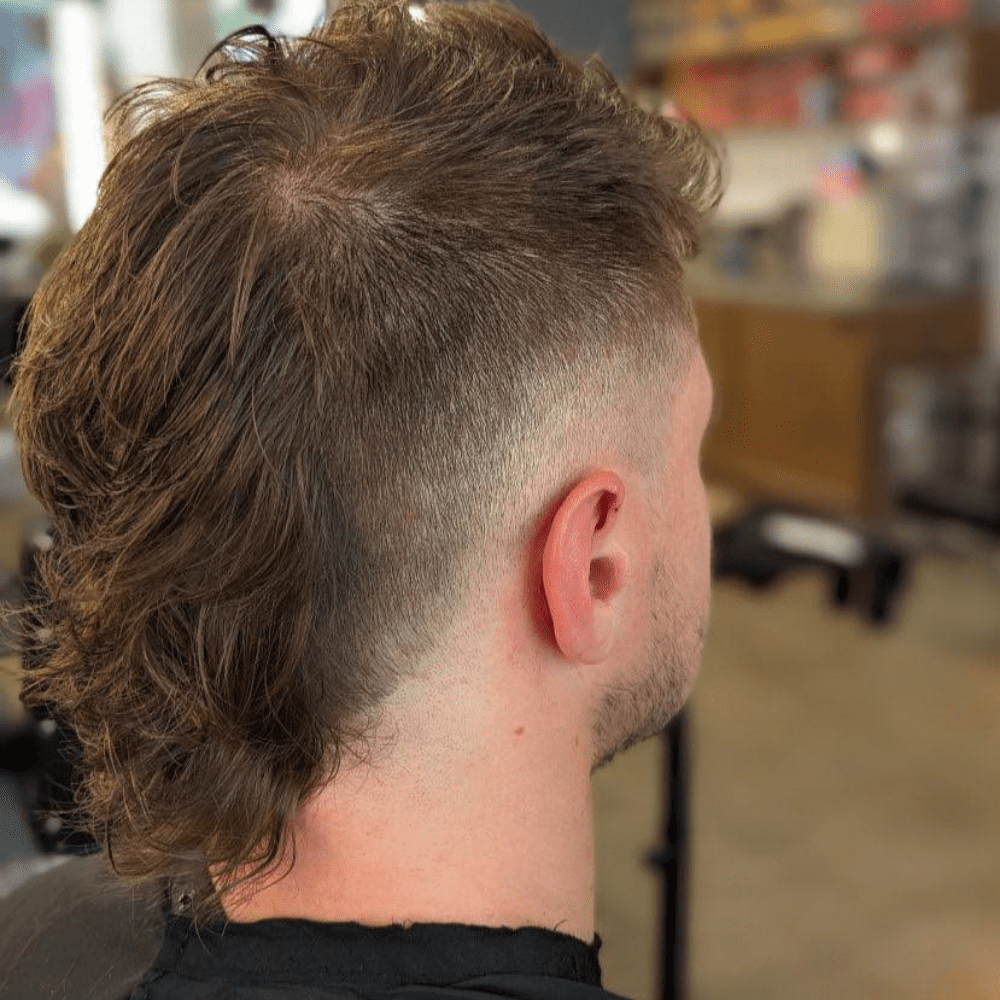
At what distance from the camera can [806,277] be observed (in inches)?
201

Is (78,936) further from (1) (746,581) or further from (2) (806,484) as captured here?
(2) (806,484)

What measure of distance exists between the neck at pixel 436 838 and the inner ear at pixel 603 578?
86mm

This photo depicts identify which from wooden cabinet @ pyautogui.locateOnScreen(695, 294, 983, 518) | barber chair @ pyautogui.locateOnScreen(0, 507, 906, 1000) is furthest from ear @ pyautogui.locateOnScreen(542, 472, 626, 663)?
wooden cabinet @ pyautogui.locateOnScreen(695, 294, 983, 518)

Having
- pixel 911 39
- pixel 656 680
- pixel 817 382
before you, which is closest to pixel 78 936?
pixel 656 680

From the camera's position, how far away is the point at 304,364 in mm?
700

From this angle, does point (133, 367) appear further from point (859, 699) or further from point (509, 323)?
point (859, 699)

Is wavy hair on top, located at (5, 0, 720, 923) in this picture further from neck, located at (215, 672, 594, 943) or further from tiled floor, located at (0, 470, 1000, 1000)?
tiled floor, located at (0, 470, 1000, 1000)

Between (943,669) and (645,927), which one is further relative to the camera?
(943,669)

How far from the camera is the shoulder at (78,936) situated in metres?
0.82

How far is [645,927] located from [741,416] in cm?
329

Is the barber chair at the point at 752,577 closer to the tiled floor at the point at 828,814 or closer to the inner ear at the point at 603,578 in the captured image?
the tiled floor at the point at 828,814

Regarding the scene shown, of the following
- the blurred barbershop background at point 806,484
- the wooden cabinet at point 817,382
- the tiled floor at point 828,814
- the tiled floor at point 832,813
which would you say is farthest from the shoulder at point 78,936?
the wooden cabinet at point 817,382

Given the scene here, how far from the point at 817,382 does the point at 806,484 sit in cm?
40

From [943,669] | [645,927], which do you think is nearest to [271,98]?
[645,927]
